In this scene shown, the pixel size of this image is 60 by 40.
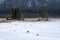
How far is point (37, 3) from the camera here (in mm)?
→ 33688

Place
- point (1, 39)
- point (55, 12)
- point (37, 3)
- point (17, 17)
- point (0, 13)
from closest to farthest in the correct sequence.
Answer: point (1, 39), point (17, 17), point (0, 13), point (55, 12), point (37, 3)

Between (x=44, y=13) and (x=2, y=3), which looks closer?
(x=44, y=13)

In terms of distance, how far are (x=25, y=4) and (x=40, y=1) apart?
11.2 feet

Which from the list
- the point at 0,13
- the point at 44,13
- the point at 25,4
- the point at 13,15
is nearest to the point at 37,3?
the point at 25,4

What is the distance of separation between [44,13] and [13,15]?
396 centimetres

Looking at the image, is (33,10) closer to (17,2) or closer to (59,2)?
(17,2)

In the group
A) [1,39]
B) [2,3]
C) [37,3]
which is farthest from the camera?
[37,3]

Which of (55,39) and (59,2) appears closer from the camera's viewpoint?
(55,39)

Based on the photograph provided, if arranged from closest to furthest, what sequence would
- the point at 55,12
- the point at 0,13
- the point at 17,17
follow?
the point at 17,17, the point at 0,13, the point at 55,12

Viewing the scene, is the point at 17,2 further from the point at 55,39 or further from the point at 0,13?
the point at 55,39

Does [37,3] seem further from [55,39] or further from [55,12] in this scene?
[55,39]

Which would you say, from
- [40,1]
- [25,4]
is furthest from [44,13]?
[40,1]

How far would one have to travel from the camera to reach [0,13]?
2594cm

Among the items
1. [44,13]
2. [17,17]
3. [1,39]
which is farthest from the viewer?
[44,13]
